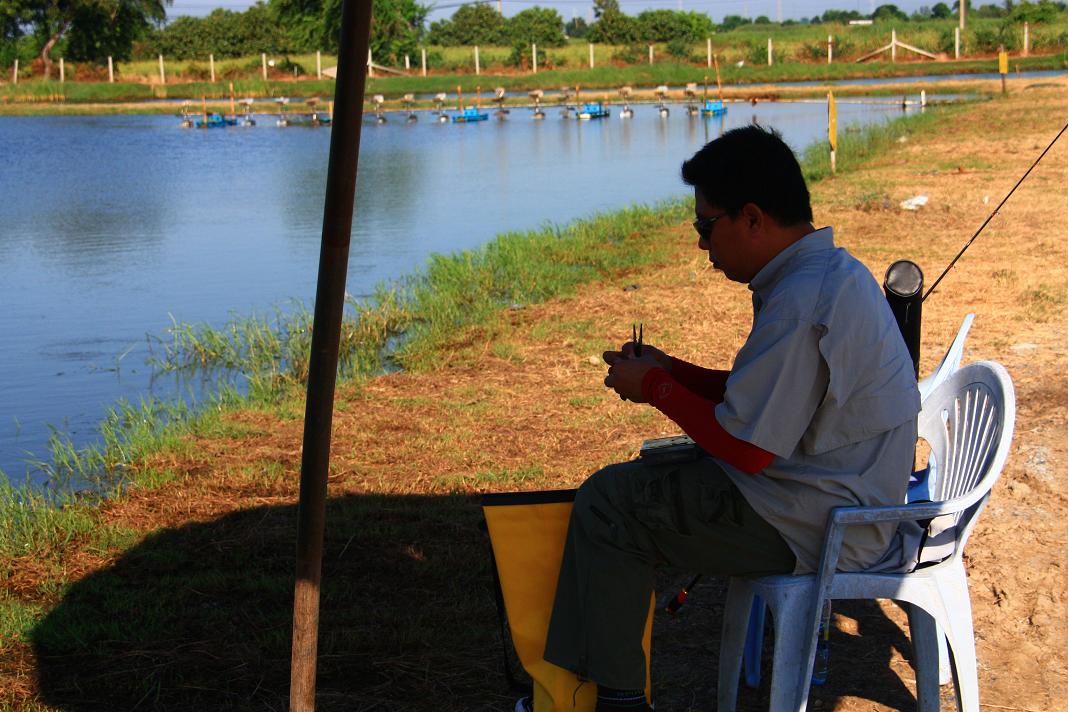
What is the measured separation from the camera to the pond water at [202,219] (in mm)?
8180

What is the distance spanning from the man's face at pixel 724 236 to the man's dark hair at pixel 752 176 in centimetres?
2

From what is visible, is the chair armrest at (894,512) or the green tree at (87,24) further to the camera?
the green tree at (87,24)

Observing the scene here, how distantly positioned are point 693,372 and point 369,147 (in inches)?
1022

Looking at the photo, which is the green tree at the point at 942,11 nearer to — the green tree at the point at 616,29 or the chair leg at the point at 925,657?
the green tree at the point at 616,29

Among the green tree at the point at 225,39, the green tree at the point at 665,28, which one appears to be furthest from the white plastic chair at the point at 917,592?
the green tree at the point at 665,28

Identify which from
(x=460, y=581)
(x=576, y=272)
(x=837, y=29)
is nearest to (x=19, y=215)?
(x=576, y=272)

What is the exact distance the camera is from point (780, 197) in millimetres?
2342

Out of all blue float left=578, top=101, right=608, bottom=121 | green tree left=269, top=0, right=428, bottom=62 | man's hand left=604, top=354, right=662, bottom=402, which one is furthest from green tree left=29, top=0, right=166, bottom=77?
man's hand left=604, top=354, right=662, bottom=402

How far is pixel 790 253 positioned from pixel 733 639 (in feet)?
2.91

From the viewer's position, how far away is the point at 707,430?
2.26m

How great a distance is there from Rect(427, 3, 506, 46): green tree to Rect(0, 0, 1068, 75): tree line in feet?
0.22

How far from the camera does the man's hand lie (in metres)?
2.43

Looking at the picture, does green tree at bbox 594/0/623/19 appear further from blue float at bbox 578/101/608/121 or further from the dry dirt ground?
the dry dirt ground

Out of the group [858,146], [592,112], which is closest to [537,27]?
[592,112]
